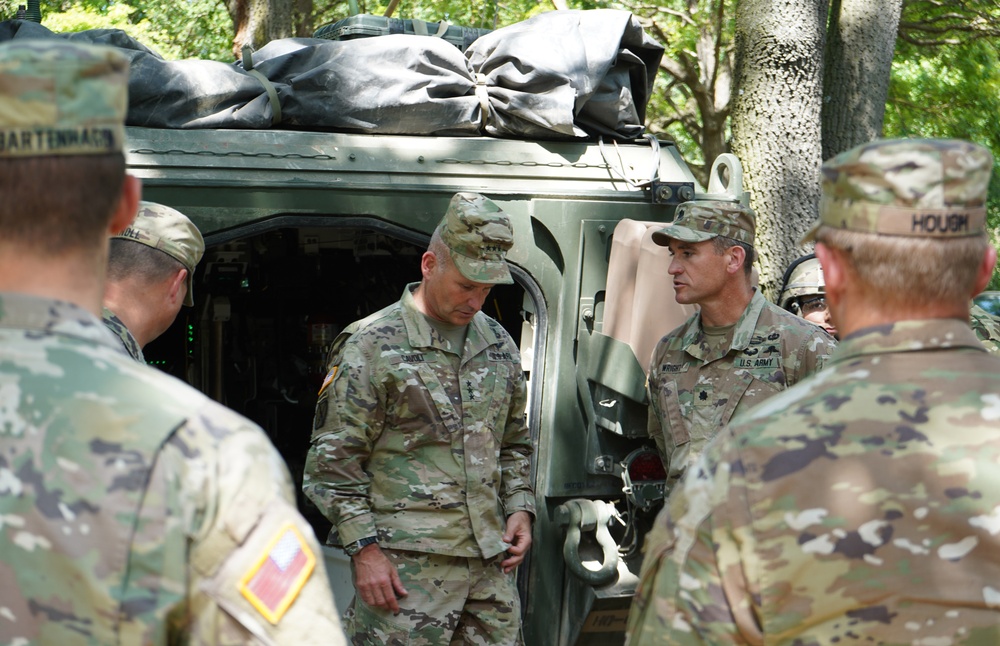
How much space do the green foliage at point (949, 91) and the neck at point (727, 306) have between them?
8.60 m

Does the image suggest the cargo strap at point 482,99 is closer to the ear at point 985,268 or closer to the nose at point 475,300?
the nose at point 475,300

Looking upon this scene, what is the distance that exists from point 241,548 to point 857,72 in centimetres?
614

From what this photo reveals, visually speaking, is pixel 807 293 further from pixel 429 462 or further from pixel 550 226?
pixel 429 462

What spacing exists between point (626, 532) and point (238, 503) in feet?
9.66

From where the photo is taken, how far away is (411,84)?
4.33m

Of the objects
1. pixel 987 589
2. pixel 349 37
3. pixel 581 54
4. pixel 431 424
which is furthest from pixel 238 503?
pixel 349 37

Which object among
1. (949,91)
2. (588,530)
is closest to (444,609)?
(588,530)

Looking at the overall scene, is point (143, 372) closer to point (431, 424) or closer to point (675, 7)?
point (431, 424)

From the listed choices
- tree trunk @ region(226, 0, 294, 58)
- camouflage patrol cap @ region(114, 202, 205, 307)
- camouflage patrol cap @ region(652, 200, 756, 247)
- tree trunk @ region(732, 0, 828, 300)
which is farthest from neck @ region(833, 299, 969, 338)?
tree trunk @ region(226, 0, 294, 58)

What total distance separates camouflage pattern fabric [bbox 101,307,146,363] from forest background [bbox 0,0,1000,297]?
335 cm

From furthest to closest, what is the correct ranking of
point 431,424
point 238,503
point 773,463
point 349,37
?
point 349,37
point 431,424
point 773,463
point 238,503

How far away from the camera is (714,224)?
13.4 ft

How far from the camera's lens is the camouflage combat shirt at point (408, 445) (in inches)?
141

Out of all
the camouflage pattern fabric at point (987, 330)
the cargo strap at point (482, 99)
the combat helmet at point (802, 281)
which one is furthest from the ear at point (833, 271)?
the combat helmet at point (802, 281)
